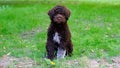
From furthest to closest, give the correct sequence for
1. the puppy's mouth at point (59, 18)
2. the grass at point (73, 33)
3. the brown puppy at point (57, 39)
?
1. the grass at point (73, 33)
2. the brown puppy at point (57, 39)
3. the puppy's mouth at point (59, 18)

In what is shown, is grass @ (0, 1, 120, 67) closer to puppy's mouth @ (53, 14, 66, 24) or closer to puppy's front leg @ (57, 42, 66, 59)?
puppy's front leg @ (57, 42, 66, 59)

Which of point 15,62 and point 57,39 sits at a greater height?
point 57,39

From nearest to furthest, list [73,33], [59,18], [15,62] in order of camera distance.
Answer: [59,18]
[15,62]
[73,33]

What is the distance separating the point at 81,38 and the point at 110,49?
1793mm

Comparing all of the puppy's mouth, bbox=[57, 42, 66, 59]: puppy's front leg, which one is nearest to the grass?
bbox=[57, 42, 66, 59]: puppy's front leg

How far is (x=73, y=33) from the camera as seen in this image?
12.3 m

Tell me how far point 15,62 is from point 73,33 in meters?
4.03

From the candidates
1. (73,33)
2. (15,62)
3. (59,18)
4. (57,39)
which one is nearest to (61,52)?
(57,39)

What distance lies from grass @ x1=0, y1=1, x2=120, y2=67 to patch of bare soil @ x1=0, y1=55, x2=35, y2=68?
19 cm

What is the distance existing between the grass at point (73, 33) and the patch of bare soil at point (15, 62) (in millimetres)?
187

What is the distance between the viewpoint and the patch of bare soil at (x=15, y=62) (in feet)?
26.9

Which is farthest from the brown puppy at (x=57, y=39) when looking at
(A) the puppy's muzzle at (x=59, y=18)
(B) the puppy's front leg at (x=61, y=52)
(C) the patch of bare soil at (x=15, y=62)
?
(C) the patch of bare soil at (x=15, y=62)

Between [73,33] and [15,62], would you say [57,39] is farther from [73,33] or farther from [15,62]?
[73,33]

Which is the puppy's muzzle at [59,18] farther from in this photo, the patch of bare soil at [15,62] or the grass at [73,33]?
the patch of bare soil at [15,62]
